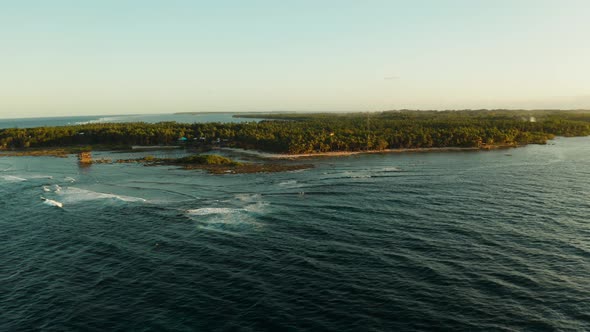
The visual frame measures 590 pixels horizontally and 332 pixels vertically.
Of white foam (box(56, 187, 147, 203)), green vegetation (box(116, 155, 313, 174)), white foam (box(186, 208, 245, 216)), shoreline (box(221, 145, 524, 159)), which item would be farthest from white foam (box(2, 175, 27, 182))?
shoreline (box(221, 145, 524, 159))

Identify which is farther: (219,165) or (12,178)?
(219,165)

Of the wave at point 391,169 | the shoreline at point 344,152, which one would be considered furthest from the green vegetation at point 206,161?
the wave at point 391,169

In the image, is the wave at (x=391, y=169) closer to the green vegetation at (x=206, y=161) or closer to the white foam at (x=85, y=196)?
the green vegetation at (x=206, y=161)

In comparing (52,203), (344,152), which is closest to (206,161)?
(344,152)

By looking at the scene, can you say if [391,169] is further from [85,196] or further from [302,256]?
[85,196]

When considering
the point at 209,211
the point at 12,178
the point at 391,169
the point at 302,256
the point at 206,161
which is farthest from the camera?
the point at 206,161

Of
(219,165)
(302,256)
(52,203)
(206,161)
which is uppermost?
(206,161)

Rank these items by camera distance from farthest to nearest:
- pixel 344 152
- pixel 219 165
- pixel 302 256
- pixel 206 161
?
1. pixel 344 152
2. pixel 206 161
3. pixel 219 165
4. pixel 302 256
